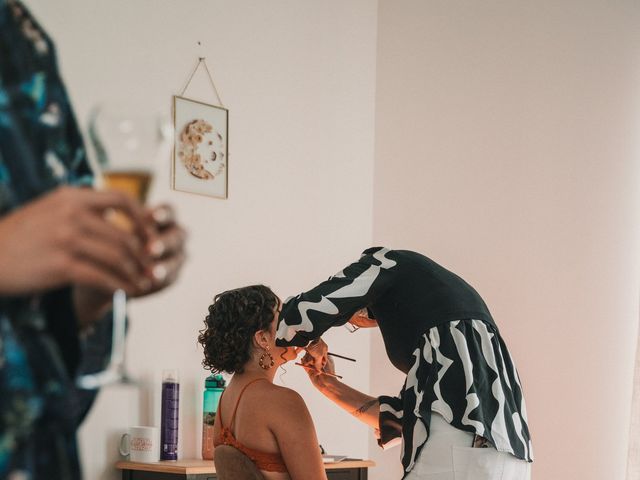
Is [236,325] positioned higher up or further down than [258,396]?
higher up

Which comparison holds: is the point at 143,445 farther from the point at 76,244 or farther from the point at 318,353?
the point at 76,244

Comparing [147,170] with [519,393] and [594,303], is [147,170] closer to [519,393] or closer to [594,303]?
[519,393]

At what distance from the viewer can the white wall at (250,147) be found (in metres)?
3.05

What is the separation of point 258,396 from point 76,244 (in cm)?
198

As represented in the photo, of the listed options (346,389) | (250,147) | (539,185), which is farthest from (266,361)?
(539,185)

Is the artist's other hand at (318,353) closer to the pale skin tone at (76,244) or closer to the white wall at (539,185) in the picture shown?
the white wall at (539,185)

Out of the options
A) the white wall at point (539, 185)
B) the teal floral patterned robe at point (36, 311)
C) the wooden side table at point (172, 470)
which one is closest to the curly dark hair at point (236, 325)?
the wooden side table at point (172, 470)

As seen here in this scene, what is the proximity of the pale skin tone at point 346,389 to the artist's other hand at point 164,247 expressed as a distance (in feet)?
6.68

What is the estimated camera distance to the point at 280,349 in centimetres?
265

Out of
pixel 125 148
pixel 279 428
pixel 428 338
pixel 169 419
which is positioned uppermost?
pixel 125 148

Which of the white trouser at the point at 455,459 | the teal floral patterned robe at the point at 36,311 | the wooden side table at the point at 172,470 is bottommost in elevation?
the wooden side table at the point at 172,470

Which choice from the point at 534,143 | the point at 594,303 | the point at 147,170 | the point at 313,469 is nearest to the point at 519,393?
the point at 313,469

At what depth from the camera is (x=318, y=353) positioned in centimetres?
277

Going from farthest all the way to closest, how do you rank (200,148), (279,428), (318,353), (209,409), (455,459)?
(200,148), (209,409), (318,353), (279,428), (455,459)
